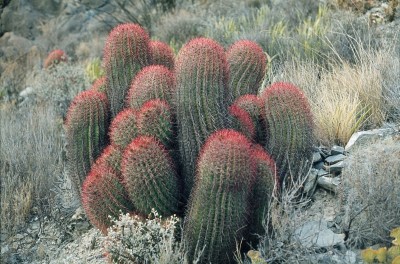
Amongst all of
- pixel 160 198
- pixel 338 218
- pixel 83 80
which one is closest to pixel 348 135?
pixel 338 218

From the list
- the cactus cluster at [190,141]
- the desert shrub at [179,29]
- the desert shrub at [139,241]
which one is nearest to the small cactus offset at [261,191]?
the cactus cluster at [190,141]

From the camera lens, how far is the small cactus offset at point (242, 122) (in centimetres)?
429

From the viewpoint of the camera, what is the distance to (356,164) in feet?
13.5

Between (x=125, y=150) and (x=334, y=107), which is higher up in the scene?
(x=125, y=150)

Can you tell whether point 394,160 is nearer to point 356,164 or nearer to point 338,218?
point 356,164

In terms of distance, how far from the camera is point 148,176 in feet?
12.8

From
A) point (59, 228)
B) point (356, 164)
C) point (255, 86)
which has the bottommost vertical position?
point (59, 228)

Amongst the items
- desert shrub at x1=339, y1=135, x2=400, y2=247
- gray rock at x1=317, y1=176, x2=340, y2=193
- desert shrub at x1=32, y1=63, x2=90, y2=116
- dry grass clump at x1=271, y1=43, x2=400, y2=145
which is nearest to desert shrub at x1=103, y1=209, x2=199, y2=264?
desert shrub at x1=339, y1=135, x2=400, y2=247

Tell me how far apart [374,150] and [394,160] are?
0.22 meters

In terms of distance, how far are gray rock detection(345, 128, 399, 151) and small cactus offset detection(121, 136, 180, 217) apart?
5.82 ft

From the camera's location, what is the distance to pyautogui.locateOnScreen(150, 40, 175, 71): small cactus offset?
5.12 meters

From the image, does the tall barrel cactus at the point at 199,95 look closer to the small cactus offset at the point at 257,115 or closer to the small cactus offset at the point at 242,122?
the small cactus offset at the point at 242,122

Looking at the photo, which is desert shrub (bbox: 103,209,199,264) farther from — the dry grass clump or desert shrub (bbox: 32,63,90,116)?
desert shrub (bbox: 32,63,90,116)

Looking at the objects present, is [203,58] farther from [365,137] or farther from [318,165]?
[365,137]
